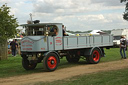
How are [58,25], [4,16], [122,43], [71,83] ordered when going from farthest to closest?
[122,43] < [4,16] < [58,25] < [71,83]

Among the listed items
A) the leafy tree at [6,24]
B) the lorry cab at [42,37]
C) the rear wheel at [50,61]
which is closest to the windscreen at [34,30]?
the lorry cab at [42,37]

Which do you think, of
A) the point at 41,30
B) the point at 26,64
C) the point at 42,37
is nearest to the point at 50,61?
the point at 42,37

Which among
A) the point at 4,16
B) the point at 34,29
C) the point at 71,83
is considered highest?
the point at 4,16

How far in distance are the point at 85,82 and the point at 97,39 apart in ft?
24.7

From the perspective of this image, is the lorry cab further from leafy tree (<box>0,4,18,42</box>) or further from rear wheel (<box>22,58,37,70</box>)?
leafy tree (<box>0,4,18,42</box>)

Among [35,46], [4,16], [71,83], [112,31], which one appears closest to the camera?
[71,83]

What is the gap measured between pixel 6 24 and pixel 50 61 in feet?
20.2

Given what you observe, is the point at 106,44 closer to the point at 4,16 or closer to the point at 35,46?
the point at 35,46

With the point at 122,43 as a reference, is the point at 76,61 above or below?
below

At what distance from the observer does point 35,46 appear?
1220 centimetres

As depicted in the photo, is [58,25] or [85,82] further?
[58,25]

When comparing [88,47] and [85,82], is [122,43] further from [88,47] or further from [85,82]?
[85,82]

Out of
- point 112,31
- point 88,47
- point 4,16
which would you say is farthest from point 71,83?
point 112,31

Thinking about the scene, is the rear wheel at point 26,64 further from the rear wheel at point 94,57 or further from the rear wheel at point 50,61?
the rear wheel at point 94,57
